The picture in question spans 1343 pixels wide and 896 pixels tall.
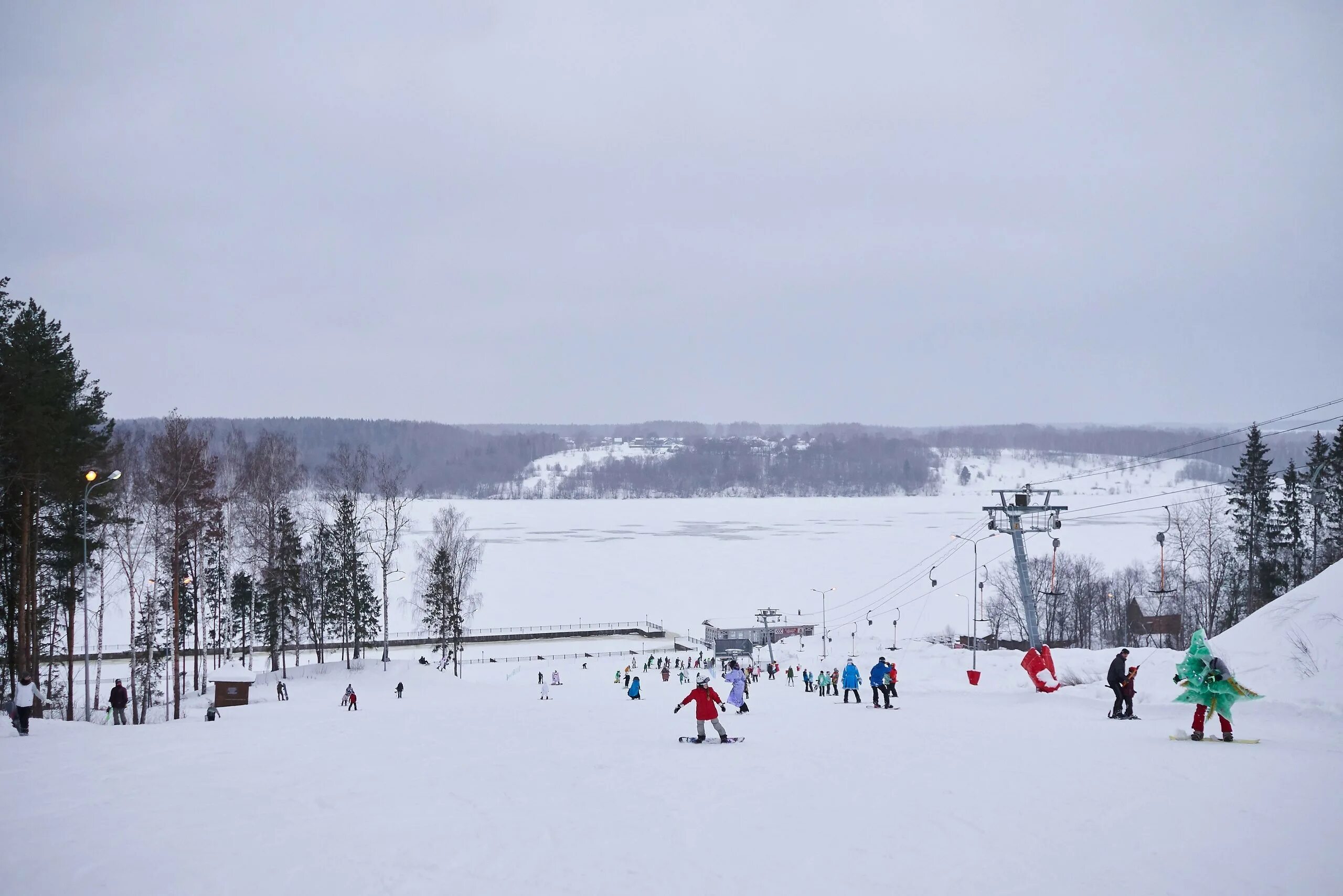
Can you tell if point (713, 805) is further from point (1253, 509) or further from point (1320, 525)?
point (1253, 509)

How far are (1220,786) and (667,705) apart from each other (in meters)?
16.6

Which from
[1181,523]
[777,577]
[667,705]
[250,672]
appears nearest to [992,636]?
[1181,523]

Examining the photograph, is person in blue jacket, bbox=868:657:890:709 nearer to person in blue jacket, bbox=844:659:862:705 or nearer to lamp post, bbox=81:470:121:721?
person in blue jacket, bbox=844:659:862:705

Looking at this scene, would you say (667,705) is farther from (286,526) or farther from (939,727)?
(286,526)

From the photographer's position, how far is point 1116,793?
9906 mm

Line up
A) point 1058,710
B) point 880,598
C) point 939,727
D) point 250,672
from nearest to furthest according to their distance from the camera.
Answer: point 939,727
point 1058,710
point 250,672
point 880,598

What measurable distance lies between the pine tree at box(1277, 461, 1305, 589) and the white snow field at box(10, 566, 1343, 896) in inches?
1324

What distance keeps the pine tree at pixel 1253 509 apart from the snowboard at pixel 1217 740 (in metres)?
40.1

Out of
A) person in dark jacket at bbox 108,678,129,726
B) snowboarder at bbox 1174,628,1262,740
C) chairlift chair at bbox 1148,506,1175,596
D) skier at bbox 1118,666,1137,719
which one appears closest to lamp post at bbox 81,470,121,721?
person in dark jacket at bbox 108,678,129,726

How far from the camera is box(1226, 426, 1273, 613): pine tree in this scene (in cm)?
4741

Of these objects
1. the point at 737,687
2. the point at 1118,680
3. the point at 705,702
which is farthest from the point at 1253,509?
the point at 705,702

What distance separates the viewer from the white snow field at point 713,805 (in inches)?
297

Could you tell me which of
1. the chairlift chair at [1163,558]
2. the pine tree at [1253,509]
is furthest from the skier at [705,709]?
the pine tree at [1253,509]

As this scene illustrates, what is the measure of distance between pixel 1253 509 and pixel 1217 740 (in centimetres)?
4393
